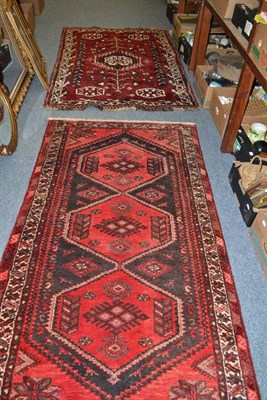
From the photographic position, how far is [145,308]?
1.84 metres

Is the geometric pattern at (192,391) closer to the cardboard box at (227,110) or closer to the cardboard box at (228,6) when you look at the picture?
the cardboard box at (227,110)

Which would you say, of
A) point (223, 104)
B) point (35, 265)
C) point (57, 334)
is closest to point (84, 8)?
point (223, 104)

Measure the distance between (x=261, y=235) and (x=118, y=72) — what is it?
2.44m

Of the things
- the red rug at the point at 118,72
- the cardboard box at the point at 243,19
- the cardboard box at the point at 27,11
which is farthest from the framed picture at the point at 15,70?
the cardboard box at the point at 243,19

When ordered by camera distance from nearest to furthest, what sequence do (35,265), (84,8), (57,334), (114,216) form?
1. (57,334)
2. (35,265)
3. (114,216)
4. (84,8)

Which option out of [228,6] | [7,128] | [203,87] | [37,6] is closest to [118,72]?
[203,87]

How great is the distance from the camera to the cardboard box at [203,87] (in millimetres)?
3163

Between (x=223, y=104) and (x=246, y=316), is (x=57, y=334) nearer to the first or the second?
(x=246, y=316)

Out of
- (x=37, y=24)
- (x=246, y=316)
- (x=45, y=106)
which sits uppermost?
(x=37, y=24)

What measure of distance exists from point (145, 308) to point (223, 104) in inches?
71.6

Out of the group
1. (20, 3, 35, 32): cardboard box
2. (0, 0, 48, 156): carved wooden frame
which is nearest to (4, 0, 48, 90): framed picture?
(0, 0, 48, 156): carved wooden frame

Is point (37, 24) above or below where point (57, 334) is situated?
above

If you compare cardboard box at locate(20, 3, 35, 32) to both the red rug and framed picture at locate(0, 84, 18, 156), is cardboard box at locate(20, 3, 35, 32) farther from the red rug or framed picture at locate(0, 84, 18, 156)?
framed picture at locate(0, 84, 18, 156)

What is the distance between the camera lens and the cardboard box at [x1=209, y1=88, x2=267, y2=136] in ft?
8.95
